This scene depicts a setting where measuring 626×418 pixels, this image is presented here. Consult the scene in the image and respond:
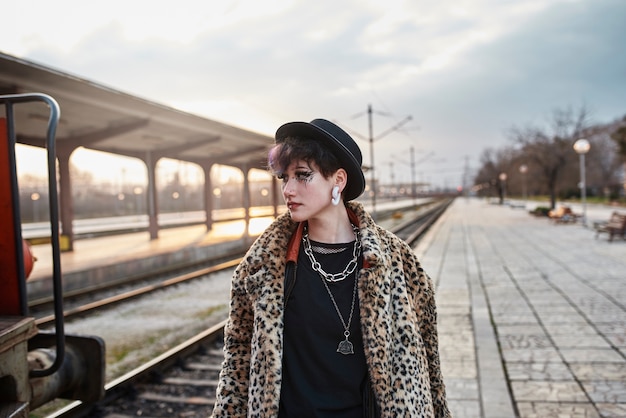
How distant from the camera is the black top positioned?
172 centimetres

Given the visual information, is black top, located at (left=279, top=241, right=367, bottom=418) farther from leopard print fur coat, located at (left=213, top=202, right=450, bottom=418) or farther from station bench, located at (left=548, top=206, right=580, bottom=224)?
station bench, located at (left=548, top=206, right=580, bottom=224)

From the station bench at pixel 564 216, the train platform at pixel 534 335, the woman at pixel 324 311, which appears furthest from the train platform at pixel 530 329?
the station bench at pixel 564 216

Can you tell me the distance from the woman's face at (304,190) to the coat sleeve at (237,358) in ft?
0.99

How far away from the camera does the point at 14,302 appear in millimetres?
2221

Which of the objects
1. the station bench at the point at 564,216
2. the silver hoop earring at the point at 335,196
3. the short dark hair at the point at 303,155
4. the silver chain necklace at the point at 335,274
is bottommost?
the station bench at the point at 564,216

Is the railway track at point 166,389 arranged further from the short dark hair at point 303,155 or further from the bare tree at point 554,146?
the bare tree at point 554,146

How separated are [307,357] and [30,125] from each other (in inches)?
452

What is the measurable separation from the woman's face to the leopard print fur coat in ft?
0.56

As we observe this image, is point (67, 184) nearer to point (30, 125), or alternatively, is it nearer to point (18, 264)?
point (30, 125)

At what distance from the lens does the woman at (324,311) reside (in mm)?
1719

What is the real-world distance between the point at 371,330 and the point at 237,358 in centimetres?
53

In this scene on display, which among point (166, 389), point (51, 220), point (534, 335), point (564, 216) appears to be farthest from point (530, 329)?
point (564, 216)

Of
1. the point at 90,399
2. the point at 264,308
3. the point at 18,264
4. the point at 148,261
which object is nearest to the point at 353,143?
the point at 264,308

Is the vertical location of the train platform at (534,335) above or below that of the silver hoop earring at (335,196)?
below
